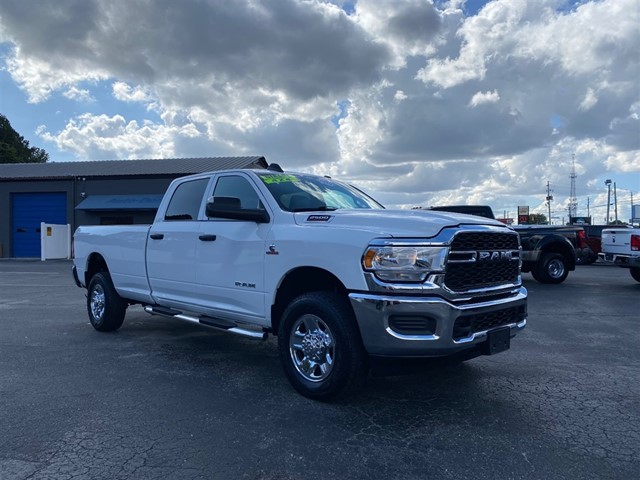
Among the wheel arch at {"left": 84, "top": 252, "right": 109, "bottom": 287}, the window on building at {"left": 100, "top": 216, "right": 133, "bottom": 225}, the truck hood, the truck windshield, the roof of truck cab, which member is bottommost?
the wheel arch at {"left": 84, "top": 252, "right": 109, "bottom": 287}

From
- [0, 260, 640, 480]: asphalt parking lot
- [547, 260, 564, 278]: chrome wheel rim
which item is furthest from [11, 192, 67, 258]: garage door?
[547, 260, 564, 278]: chrome wheel rim

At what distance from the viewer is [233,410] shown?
160 inches

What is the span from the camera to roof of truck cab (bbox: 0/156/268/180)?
2967 centimetres

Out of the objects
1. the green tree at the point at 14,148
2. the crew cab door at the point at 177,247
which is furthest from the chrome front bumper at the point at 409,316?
the green tree at the point at 14,148

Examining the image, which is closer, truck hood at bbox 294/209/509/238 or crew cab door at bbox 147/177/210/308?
truck hood at bbox 294/209/509/238

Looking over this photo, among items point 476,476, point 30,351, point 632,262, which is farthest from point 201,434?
point 632,262

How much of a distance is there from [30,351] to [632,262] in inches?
514

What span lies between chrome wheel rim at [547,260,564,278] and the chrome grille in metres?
10.0

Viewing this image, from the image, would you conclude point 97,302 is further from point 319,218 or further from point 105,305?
point 319,218

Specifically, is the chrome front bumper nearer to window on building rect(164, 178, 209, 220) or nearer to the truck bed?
window on building rect(164, 178, 209, 220)

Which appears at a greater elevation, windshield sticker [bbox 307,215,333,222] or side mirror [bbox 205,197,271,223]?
side mirror [bbox 205,197,271,223]

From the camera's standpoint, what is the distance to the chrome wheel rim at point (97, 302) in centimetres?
712

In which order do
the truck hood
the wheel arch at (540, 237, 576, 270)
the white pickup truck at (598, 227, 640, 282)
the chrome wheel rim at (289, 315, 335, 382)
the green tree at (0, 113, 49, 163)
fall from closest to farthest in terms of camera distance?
the truck hood → the chrome wheel rim at (289, 315, 335, 382) → the white pickup truck at (598, 227, 640, 282) → the wheel arch at (540, 237, 576, 270) → the green tree at (0, 113, 49, 163)

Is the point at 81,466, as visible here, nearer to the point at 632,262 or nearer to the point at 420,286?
the point at 420,286
